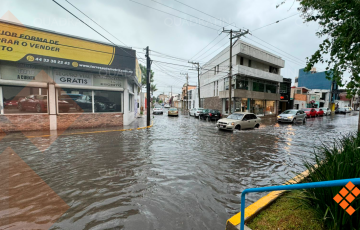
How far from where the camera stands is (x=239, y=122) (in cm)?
1266

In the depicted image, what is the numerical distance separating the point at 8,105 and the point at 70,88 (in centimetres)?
346

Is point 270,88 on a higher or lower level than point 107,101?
higher

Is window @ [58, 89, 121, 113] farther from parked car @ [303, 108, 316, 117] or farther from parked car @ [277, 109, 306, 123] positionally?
parked car @ [303, 108, 316, 117]

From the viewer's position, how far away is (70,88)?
11648 millimetres

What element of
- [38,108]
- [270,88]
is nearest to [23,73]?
[38,108]

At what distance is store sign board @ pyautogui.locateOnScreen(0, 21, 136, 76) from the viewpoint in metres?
9.37

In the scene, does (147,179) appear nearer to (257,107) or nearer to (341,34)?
(341,34)

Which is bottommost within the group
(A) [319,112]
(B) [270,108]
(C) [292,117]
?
(C) [292,117]

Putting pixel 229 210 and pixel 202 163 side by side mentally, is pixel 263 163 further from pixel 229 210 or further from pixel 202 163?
pixel 229 210

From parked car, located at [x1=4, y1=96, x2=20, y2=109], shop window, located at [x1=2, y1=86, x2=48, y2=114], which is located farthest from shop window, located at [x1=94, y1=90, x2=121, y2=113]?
parked car, located at [x1=4, y1=96, x2=20, y2=109]

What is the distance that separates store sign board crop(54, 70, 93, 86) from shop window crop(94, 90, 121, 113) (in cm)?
102

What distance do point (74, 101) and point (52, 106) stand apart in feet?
4.38

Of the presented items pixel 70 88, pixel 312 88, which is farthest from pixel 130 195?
pixel 312 88

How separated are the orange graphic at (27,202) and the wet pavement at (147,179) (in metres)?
0.03
